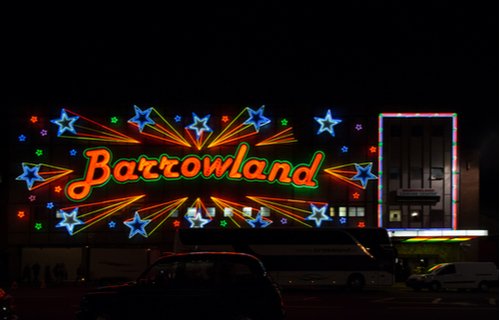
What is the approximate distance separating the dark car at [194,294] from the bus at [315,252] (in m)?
23.4

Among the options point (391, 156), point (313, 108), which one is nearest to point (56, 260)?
point (313, 108)

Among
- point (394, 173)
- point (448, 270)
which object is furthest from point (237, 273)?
point (394, 173)

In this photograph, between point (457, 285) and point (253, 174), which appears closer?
point (457, 285)

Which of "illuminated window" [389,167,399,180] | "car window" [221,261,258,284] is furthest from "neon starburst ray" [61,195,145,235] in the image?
"car window" [221,261,258,284]

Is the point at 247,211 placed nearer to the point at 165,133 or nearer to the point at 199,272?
the point at 165,133

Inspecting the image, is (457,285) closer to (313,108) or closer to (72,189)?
(313,108)

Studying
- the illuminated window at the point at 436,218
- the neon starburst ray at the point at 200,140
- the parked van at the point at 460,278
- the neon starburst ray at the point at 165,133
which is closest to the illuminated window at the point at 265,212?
the neon starburst ray at the point at 200,140

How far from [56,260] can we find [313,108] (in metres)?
19.4

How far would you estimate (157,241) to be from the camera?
47469mm

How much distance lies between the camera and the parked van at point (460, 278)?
37969 millimetres

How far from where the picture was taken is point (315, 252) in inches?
1487

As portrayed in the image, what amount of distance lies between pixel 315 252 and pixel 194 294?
24569 millimetres

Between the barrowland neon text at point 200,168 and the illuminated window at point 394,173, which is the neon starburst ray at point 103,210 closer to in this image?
the barrowland neon text at point 200,168

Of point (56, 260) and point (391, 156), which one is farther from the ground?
point (391, 156)
